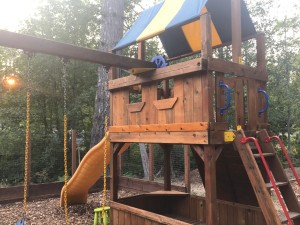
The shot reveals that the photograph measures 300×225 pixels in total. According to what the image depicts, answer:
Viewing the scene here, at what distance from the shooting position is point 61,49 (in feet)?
11.6

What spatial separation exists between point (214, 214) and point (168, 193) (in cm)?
223

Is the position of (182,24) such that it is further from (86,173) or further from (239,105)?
(86,173)

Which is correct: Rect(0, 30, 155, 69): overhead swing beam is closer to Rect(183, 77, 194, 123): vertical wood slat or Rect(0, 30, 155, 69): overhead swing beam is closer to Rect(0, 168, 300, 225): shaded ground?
Rect(183, 77, 194, 123): vertical wood slat

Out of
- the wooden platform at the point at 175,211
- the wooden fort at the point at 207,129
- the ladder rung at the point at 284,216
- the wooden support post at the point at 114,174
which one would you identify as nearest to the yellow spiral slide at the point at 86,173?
the wooden support post at the point at 114,174

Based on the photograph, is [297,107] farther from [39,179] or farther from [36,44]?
[36,44]

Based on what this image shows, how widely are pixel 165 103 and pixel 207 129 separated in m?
0.84

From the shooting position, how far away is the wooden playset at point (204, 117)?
353cm

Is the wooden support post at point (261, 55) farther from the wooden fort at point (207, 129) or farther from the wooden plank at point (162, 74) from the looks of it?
the wooden plank at point (162, 74)

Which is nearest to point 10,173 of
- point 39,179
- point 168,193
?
point 39,179

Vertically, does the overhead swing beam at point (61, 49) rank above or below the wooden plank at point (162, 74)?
above

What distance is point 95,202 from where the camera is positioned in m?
7.37

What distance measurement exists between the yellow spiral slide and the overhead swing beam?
192 cm

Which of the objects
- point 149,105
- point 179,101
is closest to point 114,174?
point 149,105

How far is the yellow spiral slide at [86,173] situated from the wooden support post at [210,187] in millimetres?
2436
